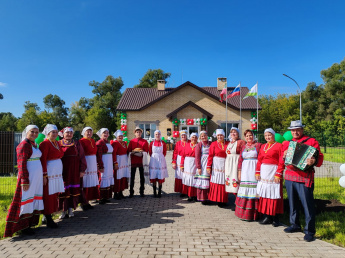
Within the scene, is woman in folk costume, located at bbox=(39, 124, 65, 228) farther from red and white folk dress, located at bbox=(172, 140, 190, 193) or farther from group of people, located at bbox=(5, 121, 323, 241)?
red and white folk dress, located at bbox=(172, 140, 190, 193)

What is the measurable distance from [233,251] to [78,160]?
153 inches

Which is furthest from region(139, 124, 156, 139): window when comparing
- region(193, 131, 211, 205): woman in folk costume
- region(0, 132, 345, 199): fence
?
region(193, 131, 211, 205): woman in folk costume

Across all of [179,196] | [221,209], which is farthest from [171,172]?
[221,209]

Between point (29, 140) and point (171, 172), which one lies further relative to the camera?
point (171, 172)

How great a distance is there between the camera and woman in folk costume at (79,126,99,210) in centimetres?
653

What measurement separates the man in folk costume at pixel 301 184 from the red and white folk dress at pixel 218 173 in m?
1.79

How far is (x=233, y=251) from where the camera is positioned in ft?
13.5

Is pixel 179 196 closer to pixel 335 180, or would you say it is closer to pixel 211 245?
pixel 211 245

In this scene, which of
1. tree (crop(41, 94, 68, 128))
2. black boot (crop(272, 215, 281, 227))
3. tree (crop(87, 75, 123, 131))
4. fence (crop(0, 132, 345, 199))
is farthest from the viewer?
tree (crop(41, 94, 68, 128))

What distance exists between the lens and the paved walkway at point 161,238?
4074mm

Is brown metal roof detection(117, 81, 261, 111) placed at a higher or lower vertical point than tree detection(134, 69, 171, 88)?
lower

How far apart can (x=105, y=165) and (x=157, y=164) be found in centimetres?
164

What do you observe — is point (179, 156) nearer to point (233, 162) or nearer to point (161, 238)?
point (233, 162)

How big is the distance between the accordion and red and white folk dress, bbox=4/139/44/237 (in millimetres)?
4706
